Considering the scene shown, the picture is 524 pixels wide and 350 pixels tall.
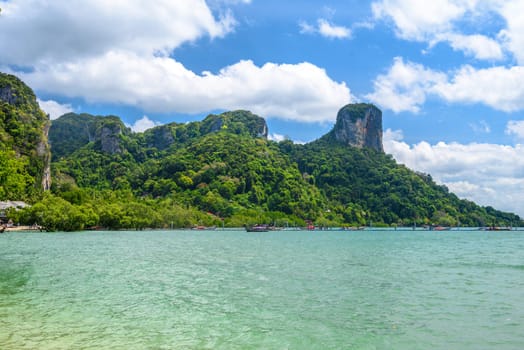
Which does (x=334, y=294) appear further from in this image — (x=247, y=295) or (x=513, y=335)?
(x=513, y=335)

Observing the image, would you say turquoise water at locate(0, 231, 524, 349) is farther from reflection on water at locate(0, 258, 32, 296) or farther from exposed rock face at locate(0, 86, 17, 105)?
exposed rock face at locate(0, 86, 17, 105)

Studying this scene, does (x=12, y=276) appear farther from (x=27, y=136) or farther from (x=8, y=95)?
(x=8, y=95)

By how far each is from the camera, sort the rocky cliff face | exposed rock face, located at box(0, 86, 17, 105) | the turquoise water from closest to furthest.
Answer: the turquoise water
the rocky cliff face
exposed rock face, located at box(0, 86, 17, 105)

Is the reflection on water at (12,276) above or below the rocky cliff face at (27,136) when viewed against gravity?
below

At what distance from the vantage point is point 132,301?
21188mm

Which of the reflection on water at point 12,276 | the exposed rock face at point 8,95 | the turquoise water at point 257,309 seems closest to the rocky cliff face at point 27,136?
the exposed rock face at point 8,95

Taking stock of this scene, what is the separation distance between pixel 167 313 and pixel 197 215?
16005 centimetres

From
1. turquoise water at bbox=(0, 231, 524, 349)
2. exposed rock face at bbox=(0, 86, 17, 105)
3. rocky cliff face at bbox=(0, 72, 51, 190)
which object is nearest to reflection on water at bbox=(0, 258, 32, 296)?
turquoise water at bbox=(0, 231, 524, 349)

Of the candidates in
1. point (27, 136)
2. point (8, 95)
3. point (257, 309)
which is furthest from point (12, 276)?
point (8, 95)

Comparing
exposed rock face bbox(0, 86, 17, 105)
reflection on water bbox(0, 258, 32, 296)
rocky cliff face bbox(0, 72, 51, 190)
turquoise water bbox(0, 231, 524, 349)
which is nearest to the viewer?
turquoise water bbox(0, 231, 524, 349)

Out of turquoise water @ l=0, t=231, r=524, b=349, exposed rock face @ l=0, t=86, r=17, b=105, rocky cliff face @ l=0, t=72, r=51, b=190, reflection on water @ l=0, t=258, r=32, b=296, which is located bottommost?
reflection on water @ l=0, t=258, r=32, b=296

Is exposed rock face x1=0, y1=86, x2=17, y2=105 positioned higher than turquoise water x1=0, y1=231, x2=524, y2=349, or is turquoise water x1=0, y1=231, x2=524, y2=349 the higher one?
exposed rock face x1=0, y1=86, x2=17, y2=105

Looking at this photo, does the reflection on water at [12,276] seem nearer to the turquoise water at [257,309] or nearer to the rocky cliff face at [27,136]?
the turquoise water at [257,309]

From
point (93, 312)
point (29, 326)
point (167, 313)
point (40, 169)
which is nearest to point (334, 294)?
point (167, 313)
